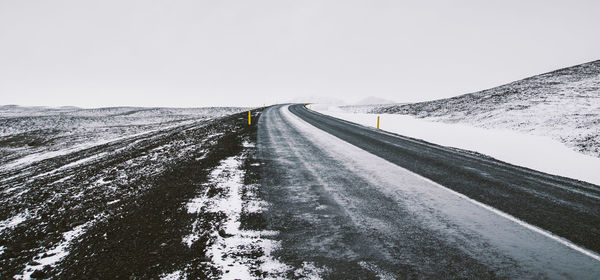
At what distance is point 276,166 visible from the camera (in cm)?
718

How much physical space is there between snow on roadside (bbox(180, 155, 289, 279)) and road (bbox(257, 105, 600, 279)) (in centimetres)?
18

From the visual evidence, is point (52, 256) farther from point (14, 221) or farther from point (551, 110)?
point (551, 110)

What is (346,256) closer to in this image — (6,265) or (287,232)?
(287,232)

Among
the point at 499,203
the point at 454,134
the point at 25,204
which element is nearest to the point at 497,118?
the point at 454,134

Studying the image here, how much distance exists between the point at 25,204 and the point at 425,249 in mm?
6753

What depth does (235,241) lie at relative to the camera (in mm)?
3289

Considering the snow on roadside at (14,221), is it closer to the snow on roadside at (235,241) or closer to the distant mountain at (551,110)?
the snow on roadside at (235,241)

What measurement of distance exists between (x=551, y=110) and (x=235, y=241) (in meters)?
23.9

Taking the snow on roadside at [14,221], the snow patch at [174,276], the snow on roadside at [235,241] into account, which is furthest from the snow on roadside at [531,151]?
the snow on roadside at [14,221]

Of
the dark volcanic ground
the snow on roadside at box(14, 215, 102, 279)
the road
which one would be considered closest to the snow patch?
the dark volcanic ground

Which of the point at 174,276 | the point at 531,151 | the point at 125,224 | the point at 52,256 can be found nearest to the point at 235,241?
the point at 174,276

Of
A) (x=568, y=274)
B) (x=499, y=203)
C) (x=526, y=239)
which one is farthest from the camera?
(x=499, y=203)

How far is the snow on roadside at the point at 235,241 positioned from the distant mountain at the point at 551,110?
521 inches

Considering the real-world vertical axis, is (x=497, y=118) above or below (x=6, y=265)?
above
